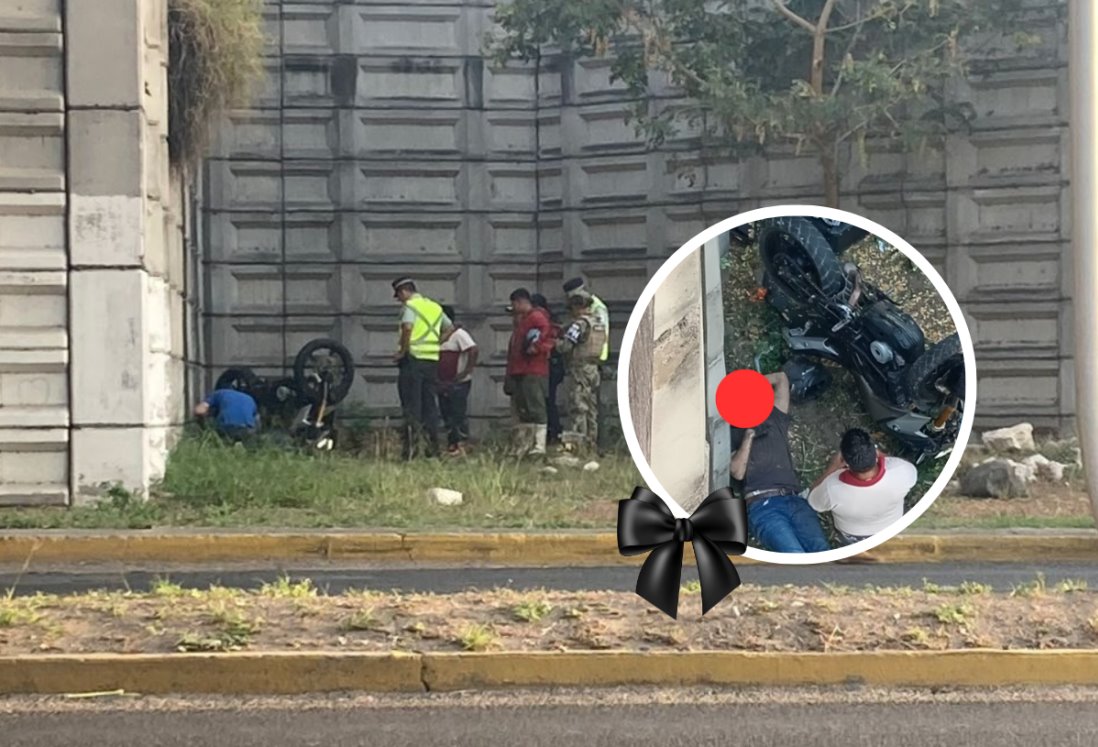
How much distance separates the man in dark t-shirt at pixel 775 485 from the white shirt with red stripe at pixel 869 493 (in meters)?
0.05

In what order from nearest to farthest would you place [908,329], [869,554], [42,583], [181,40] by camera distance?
[908,329], [42,583], [869,554], [181,40]

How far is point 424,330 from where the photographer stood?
51.9ft

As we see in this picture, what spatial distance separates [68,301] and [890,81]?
761cm

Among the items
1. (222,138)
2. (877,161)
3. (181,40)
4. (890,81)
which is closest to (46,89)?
(181,40)

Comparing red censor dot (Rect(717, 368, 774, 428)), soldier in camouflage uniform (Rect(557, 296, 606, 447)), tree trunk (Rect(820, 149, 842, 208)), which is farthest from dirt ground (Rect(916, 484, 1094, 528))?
red censor dot (Rect(717, 368, 774, 428))

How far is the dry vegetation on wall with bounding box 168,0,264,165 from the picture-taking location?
14188 millimetres

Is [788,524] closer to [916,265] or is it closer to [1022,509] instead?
[916,265]

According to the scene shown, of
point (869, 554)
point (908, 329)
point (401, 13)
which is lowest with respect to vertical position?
point (869, 554)

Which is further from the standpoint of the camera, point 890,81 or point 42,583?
point 890,81

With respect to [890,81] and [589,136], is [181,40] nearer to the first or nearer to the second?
[589,136]

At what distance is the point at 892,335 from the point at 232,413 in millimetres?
12861

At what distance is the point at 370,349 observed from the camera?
18203 mm

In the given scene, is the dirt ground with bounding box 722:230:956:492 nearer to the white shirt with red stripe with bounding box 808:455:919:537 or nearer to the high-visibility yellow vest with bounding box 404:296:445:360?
the white shirt with red stripe with bounding box 808:455:919:537

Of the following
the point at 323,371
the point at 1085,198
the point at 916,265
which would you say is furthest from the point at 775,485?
the point at 323,371
